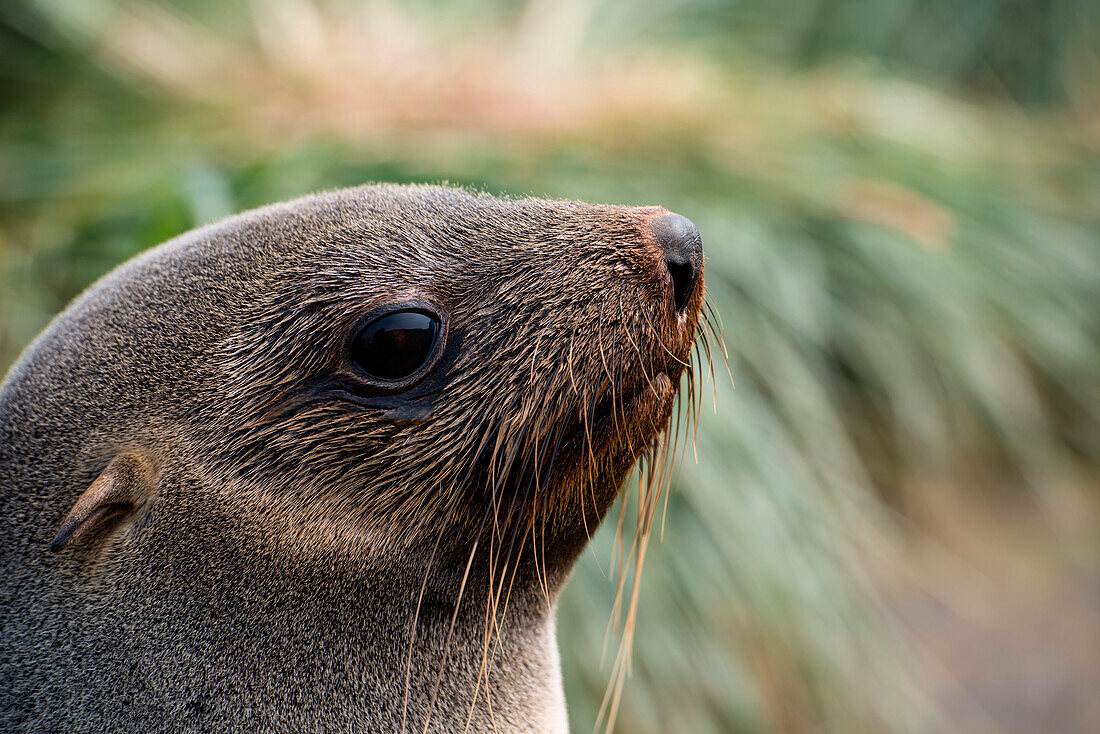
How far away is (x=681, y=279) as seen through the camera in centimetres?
137

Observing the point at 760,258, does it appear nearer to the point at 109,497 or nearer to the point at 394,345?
the point at 394,345

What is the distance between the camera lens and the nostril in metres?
1.35

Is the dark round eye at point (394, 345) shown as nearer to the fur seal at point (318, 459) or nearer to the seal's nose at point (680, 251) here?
the fur seal at point (318, 459)

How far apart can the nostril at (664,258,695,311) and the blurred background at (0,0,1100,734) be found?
1661mm

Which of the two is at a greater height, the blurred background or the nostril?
the blurred background

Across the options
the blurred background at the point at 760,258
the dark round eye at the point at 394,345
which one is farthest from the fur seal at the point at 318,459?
the blurred background at the point at 760,258

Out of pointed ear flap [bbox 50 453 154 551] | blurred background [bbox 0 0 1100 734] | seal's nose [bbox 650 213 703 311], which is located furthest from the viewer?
blurred background [bbox 0 0 1100 734]

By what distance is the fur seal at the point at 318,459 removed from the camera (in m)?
1.26

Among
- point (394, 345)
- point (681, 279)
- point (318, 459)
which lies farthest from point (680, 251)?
point (318, 459)

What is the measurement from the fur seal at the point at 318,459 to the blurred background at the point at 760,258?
1.38m

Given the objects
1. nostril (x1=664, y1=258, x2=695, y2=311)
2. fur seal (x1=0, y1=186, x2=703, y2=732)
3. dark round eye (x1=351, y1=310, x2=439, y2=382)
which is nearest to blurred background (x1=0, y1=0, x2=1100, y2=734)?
fur seal (x1=0, y1=186, x2=703, y2=732)

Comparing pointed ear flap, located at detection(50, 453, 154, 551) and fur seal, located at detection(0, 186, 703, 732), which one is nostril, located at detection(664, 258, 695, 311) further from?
pointed ear flap, located at detection(50, 453, 154, 551)

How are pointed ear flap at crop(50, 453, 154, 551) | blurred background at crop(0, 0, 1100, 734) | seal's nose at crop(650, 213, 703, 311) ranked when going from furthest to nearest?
blurred background at crop(0, 0, 1100, 734), seal's nose at crop(650, 213, 703, 311), pointed ear flap at crop(50, 453, 154, 551)

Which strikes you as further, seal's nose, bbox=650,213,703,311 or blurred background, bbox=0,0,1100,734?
blurred background, bbox=0,0,1100,734
